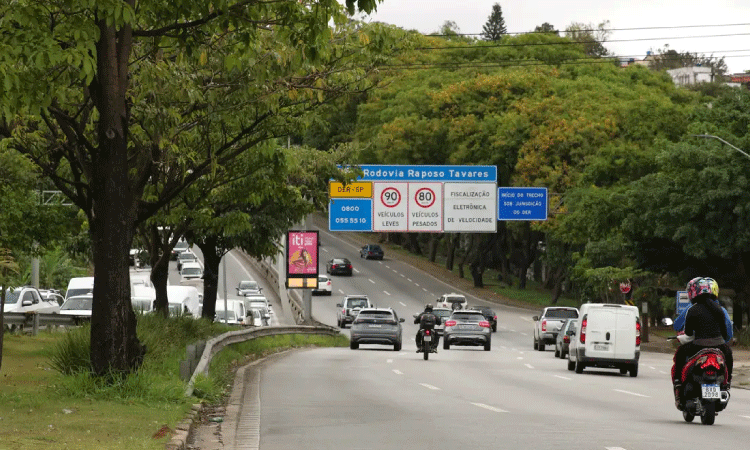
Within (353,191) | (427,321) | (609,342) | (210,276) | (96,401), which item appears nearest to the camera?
(96,401)

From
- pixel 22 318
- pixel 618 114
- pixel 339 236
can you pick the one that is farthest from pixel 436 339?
pixel 339 236

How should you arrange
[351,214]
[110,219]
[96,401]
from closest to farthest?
[96,401] → [110,219] → [351,214]

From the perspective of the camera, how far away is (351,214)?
174ft

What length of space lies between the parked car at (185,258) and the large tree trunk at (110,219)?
75.6 meters

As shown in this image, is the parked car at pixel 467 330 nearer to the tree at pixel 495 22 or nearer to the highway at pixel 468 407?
the highway at pixel 468 407

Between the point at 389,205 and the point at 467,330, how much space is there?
8660 millimetres

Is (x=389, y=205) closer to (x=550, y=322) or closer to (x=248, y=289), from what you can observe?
(x=550, y=322)

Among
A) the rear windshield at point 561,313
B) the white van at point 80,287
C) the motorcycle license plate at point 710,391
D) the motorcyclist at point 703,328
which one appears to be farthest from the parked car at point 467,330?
the motorcycle license plate at point 710,391

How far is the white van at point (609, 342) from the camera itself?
99.2 feet

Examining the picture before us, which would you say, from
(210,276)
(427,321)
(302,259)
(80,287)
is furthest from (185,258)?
(427,321)

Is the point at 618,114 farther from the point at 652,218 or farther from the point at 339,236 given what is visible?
the point at 339,236

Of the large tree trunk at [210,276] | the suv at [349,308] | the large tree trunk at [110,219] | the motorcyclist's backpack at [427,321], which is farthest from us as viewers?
the suv at [349,308]

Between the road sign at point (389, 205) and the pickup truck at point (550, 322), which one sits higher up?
the road sign at point (389, 205)

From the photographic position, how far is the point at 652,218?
5069 cm
